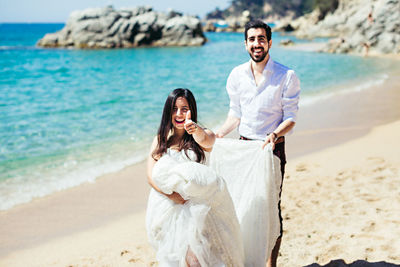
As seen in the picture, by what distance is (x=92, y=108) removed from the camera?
13.7m

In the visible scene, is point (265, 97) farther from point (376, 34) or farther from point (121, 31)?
point (121, 31)

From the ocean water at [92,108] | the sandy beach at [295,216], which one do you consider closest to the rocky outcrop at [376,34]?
the ocean water at [92,108]

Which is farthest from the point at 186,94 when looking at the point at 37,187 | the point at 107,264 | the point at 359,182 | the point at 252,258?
the point at 37,187

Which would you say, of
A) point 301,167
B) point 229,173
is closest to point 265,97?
point 229,173

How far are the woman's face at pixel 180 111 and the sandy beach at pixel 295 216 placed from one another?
179 centimetres

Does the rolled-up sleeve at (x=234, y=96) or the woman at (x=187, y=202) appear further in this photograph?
the rolled-up sleeve at (x=234, y=96)

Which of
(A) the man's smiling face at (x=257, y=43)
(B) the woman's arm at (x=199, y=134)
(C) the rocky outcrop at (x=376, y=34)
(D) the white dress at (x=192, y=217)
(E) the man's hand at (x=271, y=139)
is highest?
(A) the man's smiling face at (x=257, y=43)

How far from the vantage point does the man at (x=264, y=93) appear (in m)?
3.09

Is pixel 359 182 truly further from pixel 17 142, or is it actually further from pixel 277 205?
pixel 17 142

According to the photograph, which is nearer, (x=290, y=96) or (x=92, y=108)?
(x=290, y=96)

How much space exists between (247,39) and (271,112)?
628 millimetres

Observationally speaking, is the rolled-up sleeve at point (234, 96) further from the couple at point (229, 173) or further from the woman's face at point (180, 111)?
the woman's face at point (180, 111)

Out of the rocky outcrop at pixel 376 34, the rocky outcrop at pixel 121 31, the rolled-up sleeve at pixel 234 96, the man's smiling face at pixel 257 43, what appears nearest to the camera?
the man's smiling face at pixel 257 43

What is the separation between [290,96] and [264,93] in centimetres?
21
